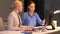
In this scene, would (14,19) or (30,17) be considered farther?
(30,17)

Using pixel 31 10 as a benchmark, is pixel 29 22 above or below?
below

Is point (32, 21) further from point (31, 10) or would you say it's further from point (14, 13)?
point (14, 13)

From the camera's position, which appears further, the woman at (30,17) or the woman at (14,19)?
the woman at (30,17)

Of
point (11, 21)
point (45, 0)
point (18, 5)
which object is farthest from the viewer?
point (45, 0)

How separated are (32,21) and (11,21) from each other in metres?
0.91

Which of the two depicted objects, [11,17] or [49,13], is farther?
[49,13]

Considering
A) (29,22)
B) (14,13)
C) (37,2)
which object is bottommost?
(29,22)

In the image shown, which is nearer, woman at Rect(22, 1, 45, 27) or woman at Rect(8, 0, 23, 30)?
woman at Rect(8, 0, 23, 30)

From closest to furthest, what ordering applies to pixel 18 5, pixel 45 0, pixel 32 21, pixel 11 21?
pixel 11 21 < pixel 18 5 < pixel 32 21 < pixel 45 0

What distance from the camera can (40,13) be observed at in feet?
15.9

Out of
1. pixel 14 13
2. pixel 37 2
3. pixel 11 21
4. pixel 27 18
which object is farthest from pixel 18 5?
pixel 37 2

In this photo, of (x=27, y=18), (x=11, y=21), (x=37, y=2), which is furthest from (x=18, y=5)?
(x=37, y=2)

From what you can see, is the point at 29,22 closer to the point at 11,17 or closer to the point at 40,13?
the point at 11,17

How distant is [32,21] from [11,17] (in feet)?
2.87
